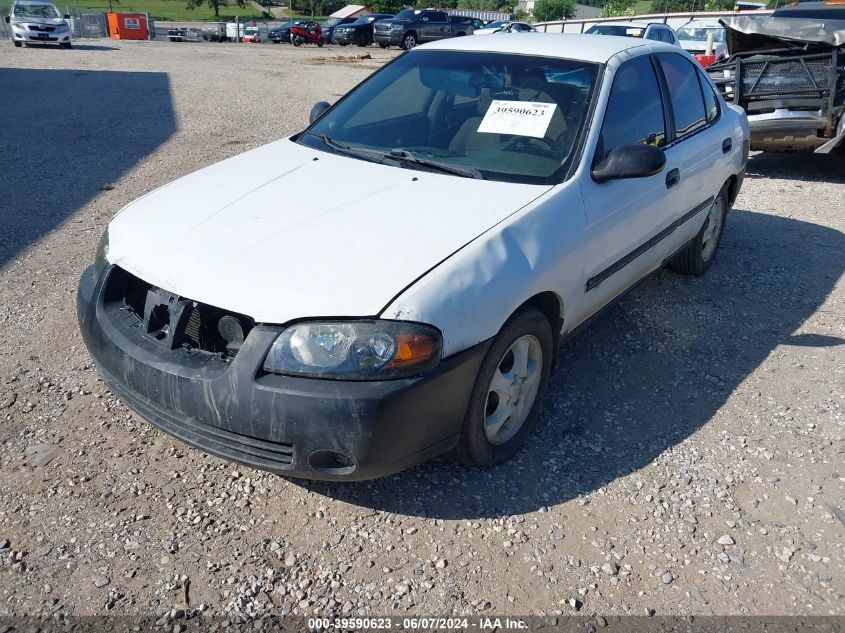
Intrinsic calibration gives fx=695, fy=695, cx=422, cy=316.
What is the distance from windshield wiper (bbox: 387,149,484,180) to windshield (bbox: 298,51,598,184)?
0.01 metres

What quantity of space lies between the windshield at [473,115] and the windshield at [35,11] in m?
27.7

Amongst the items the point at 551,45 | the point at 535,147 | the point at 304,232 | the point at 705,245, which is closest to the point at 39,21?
the point at 551,45

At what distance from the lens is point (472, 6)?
278 ft

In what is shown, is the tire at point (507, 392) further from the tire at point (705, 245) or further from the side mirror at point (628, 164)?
the tire at point (705, 245)

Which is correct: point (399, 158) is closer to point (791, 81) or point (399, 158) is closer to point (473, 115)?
point (473, 115)

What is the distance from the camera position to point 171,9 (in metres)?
75.5

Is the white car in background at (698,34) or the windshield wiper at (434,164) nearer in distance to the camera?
the windshield wiper at (434,164)

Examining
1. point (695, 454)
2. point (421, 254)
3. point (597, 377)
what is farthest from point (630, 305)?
point (421, 254)

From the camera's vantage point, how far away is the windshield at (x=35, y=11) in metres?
25.9

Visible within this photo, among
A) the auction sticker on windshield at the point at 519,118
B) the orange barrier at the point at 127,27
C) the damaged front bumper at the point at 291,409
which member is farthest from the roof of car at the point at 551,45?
the orange barrier at the point at 127,27

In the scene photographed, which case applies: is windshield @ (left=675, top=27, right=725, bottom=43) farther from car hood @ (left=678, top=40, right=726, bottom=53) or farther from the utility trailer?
the utility trailer

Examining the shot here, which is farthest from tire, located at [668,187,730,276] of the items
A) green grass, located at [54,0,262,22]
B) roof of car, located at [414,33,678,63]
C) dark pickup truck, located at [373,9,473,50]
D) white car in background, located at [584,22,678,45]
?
green grass, located at [54,0,262,22]

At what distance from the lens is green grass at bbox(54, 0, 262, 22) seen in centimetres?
6844

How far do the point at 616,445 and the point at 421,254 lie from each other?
1.41m
